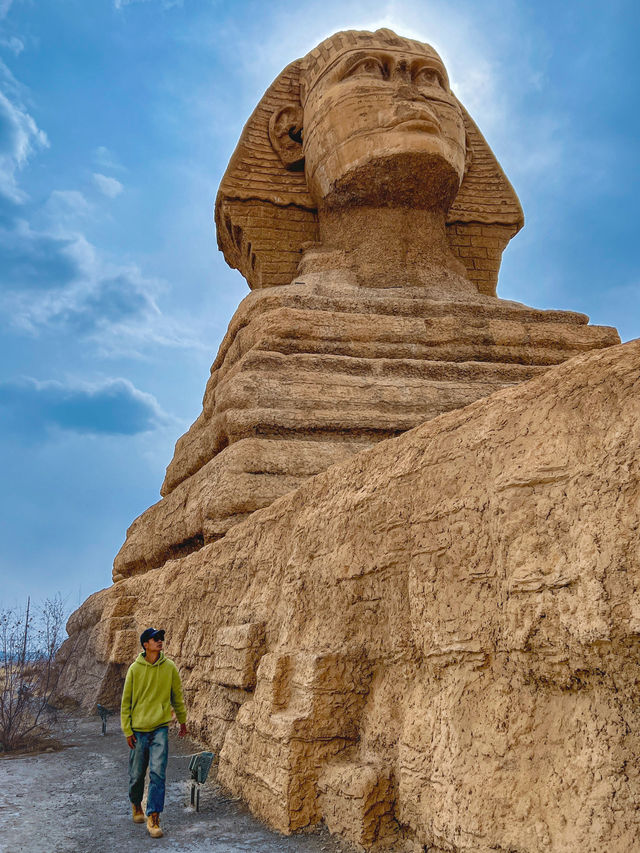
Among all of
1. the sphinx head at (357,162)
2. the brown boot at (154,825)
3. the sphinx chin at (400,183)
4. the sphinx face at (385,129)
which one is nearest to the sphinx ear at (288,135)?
the sphinx head at (357,162)

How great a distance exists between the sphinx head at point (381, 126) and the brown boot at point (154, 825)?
611cm

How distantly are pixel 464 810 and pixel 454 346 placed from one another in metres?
4.72

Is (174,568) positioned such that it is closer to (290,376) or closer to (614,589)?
(290,376)

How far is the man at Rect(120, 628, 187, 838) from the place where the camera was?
3670 mm

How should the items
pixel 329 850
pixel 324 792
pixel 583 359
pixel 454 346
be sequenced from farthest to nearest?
pixel 454 346
pixel 324 792
pixel 329 850
pixel 583 359

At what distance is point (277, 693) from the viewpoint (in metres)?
3.42

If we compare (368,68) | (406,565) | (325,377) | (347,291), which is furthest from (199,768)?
(368,68)

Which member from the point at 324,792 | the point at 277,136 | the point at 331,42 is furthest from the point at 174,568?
the point at 331,42

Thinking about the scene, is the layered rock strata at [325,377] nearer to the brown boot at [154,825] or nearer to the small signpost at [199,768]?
the small signpost at [199,768]

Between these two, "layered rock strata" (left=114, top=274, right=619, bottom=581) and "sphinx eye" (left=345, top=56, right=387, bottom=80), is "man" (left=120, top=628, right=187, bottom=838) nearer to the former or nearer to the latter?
"layered rock strata" (left=114, top=274, right=619, bottom=581)

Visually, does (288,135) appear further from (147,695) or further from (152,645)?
(147,695)

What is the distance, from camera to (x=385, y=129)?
25.1ft

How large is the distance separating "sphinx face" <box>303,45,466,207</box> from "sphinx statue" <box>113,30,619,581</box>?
0.06 feet

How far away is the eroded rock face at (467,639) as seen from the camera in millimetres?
2143
